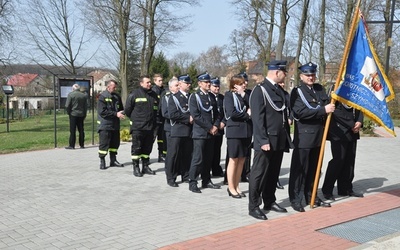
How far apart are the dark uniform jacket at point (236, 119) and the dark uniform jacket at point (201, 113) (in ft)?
1.60

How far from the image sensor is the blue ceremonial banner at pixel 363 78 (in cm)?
653

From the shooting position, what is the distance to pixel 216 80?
802 cm

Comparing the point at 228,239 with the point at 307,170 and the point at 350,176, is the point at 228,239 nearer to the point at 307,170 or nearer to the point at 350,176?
the point at 307,170

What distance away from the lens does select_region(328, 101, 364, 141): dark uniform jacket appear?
702 cm

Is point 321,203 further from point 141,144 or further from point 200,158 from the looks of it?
point 141,144

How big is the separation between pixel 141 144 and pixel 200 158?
188 cm

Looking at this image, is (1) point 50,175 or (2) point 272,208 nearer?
(2) point 272,208

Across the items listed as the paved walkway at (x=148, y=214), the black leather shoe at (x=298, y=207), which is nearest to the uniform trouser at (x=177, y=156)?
the paved walkway at (x=148, y=214)

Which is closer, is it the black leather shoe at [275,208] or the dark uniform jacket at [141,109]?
the black leather shoe at [275,208]

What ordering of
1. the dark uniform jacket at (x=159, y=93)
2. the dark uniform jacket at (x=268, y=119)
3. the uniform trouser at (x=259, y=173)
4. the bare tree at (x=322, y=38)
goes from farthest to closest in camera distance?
1. the bare tree at (x=322, y=38)
2. the dark uniform jacket at (x=159, y=93)
3. the uniform trouser at (x=259, y=173)
4. the dark uniform jacket at (x=268, y=119)

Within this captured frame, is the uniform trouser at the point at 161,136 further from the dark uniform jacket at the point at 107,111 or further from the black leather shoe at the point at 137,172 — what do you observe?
the black leather shoe at the point at 137,172

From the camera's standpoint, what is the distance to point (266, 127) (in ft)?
19.8

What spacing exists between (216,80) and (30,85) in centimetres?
7246

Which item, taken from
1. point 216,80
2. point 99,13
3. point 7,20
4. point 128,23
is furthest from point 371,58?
point 99,13
